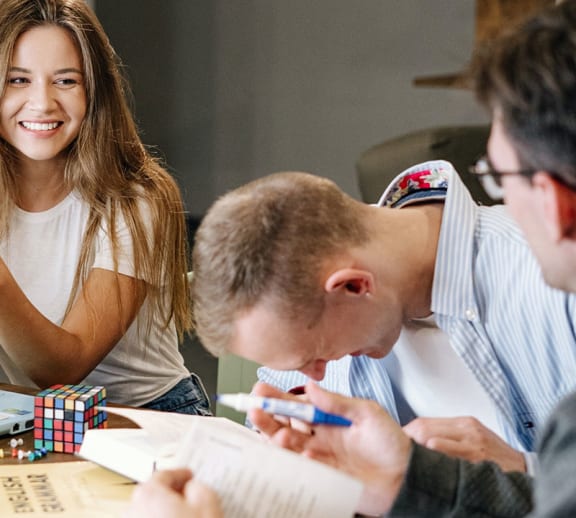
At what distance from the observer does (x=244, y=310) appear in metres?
1.27

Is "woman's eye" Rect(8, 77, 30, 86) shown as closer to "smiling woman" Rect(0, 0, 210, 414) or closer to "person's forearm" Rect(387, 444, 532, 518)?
"smiling woman" Rect(0, 0, 210, 414)

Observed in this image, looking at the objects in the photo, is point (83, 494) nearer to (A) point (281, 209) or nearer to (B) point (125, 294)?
(A) point (281, 209)

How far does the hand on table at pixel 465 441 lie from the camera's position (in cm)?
122

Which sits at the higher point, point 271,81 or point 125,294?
point 271,81

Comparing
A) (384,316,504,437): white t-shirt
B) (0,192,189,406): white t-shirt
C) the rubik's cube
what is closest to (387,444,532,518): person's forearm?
(384,316,504,437): white t-shirt

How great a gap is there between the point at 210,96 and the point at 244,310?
2.95m

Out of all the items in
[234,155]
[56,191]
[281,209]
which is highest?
[281,209]

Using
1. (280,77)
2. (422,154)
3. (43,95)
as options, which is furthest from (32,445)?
(280,77)

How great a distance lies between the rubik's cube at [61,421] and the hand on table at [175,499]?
17.0 inches

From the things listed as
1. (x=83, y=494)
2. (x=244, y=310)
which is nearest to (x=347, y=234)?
(x=244, y=310)

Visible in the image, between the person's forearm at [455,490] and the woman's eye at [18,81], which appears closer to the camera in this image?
the person's forearm at [455,490]

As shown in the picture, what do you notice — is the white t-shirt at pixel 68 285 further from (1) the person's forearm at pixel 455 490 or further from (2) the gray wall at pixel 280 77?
(2) the gray wall at pixel 280 77

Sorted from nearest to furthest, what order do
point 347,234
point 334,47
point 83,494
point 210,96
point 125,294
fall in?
point 83,494
point 347,234
point 125,294
point 334,47
point 210,96

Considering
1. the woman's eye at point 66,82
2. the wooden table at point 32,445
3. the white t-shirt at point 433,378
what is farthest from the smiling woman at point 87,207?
the white t-shirt at point 433,378
